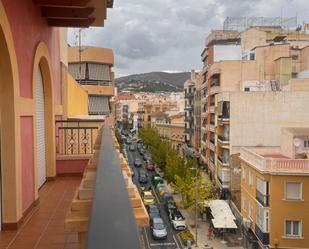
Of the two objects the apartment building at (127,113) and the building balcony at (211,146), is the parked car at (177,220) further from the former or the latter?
the apartment building at (127,113)

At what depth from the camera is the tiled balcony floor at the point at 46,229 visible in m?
4.26

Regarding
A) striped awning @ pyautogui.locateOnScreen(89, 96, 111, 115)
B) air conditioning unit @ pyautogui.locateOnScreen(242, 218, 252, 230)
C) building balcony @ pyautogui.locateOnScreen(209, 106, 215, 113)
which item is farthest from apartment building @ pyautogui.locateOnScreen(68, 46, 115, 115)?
air conditioning unit @ pyautogui.locateOnScreen(242, 218, 252, 230)

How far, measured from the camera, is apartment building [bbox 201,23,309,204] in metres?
29.7

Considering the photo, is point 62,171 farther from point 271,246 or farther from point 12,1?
point 271,246

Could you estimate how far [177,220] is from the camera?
2739cm

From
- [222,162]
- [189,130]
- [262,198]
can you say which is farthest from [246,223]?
[189,130]

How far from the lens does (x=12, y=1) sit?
4871mm

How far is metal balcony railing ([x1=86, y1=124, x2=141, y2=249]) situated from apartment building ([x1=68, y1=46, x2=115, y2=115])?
42563mm

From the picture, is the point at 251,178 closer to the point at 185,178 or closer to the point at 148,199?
the point at 185,178

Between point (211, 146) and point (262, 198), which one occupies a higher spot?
point (211, 146)

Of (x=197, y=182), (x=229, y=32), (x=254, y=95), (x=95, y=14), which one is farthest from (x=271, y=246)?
(x=229, y=32)

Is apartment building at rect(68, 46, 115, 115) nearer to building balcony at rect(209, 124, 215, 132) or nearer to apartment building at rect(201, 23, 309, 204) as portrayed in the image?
apartment building at rect(201, 23, 309, 204)

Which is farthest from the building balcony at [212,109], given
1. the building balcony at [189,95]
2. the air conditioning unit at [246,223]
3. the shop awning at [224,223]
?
the building balcony at [189,95]

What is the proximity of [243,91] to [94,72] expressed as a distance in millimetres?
18536
